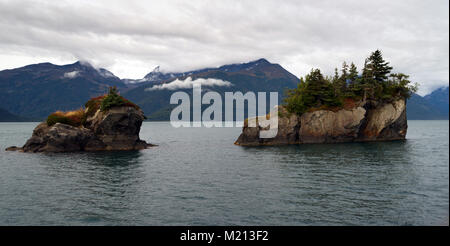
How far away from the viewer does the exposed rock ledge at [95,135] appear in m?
66.7

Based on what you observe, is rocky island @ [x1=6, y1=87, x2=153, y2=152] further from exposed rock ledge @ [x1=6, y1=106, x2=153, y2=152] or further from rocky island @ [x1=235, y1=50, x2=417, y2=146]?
rocky island @ [x1=235, y1=50, x2=417, y2=146]

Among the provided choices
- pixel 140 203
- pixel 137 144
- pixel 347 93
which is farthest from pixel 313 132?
pixel 140 203

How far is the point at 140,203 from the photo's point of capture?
2689cm

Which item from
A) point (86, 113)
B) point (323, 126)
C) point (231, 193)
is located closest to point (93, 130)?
point (86, 113)

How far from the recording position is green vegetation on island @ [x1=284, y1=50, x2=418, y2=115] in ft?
278

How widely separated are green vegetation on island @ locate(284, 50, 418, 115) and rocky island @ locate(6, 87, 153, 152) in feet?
151

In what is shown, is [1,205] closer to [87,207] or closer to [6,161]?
[87,207]

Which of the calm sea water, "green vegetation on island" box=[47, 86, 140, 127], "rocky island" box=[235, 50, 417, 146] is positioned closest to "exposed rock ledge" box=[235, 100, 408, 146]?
"rocky island" box=[235, 50, 417, 146]

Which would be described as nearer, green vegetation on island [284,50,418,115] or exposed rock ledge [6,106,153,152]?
exposed rock ledge [6,106,153,152]

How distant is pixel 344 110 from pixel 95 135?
71133mm

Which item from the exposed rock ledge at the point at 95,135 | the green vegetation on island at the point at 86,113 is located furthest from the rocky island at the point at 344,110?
the green vegetation on island at the point at 86,113

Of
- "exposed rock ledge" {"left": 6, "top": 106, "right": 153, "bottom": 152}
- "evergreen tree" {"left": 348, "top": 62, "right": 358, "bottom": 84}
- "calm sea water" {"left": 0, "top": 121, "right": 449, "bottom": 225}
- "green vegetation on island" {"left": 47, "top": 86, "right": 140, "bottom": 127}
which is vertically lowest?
"calm sea water" {"left": 0, "top": 121, "right": 449, "bottom": 225}
